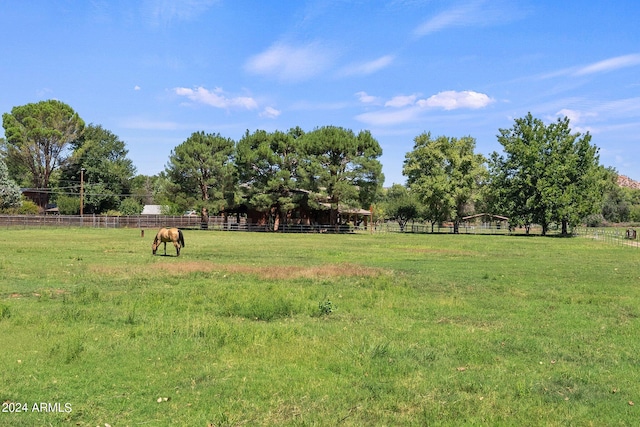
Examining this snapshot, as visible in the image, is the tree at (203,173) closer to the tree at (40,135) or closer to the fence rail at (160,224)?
the fence rail at (160,224)

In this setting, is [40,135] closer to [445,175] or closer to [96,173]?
[96,173]

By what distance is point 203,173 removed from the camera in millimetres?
67750

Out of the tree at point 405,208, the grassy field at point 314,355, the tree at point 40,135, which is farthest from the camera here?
the tree at point 405,208

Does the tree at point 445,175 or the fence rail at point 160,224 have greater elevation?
the tree at point 445,175

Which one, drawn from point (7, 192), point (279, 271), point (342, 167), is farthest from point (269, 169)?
point (279, 271)

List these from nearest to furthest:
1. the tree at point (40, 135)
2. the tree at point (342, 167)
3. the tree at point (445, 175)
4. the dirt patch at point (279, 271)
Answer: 1. the dirt patch at point (279, 271)
2. the tree at point (342, 167)
3. the tree at point (445, 175)
4. the tree at point (40, 135)

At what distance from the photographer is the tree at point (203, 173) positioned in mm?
65938

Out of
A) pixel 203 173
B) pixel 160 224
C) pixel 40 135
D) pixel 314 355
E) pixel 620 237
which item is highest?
pixel 40 135

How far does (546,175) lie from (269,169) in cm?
3798

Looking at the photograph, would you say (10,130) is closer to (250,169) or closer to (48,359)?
(250,169)

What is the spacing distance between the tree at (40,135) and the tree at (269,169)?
36.6 m

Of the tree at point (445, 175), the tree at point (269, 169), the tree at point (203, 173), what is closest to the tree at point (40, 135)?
the tree at point (203, 173)

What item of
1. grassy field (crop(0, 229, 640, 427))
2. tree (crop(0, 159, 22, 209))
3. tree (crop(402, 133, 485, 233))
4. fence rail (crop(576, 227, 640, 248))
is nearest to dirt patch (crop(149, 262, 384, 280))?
grassy field (crop(0, 229, 640, 427))

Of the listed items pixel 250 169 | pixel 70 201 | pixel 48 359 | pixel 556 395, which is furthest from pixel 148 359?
pixel 70 201
